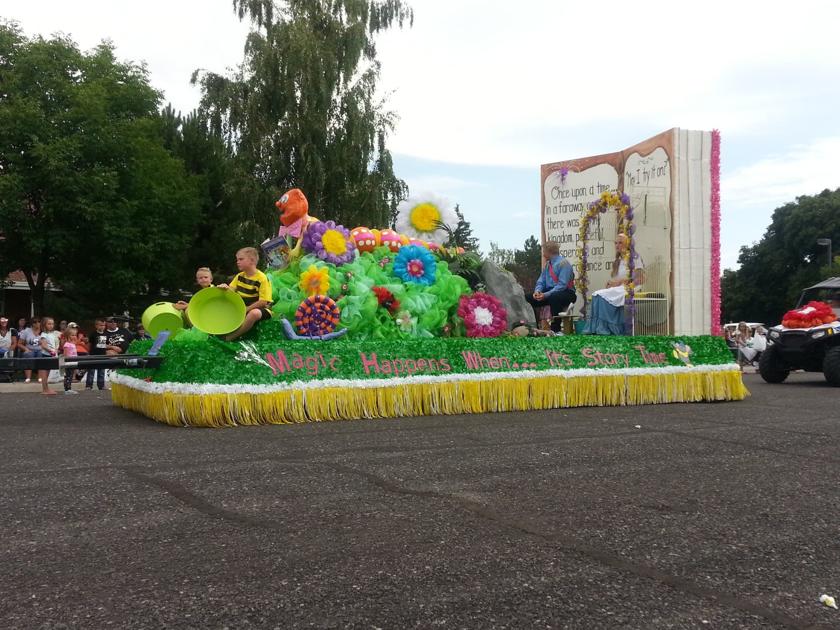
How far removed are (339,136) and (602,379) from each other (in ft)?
48.4

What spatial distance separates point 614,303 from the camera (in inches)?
403

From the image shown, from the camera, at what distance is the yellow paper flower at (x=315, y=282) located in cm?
812

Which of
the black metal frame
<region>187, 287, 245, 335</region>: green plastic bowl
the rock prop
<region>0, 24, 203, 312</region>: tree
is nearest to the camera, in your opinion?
the black metal frame

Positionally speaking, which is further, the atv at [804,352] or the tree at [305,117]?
the tree at [305,117]

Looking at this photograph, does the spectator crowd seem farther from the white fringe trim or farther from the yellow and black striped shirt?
the yellow and black striped shirt

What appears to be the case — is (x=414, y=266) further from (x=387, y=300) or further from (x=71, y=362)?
(x=71, y=362)

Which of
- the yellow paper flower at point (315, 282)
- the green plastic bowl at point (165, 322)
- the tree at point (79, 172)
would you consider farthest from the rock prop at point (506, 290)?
the tree at point (79, 172)

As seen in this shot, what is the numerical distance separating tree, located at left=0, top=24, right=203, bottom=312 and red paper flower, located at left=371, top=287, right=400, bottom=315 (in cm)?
1462

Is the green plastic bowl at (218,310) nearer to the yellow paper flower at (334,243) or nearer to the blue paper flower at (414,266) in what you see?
the yellow paper flower at (334,243)

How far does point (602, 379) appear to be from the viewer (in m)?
8.68

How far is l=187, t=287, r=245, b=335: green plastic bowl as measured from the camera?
722 centimetres

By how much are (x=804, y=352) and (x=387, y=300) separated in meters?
8.53

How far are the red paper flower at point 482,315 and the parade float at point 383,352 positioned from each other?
0.02 meters

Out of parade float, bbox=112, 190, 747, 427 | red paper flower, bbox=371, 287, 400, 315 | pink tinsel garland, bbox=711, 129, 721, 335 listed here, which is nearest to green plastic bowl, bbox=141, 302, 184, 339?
parade float, bbox=112, 190, 747, 427
